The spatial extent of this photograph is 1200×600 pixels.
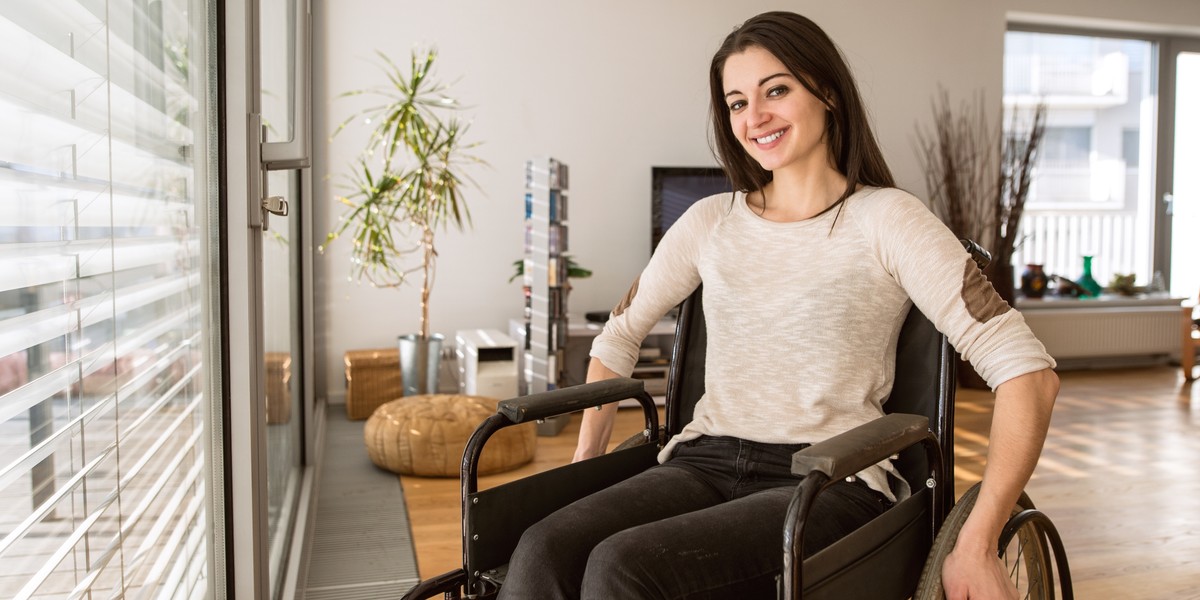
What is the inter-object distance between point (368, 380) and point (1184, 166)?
5577 mm

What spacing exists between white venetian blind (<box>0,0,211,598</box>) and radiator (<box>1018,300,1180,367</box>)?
217 inches

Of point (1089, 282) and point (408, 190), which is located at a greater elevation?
point (408, 190)

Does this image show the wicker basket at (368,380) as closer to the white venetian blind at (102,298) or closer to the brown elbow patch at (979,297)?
the white venetian blind at (102,298)

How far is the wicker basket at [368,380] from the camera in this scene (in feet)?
14.6

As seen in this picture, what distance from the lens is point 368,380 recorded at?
445cm

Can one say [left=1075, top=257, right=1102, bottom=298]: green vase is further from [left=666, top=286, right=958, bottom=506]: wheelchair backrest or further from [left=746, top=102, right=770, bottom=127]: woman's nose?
[left=746, top=102, right=770, bottom=127]: woman's nose

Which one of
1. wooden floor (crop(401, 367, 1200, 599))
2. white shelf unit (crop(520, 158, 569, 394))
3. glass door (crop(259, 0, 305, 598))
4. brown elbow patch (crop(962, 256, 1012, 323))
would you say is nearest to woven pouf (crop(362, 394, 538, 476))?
wooden floor (crop(401, 367, 1200, 599))

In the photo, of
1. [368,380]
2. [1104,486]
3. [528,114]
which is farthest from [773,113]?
[528,114]

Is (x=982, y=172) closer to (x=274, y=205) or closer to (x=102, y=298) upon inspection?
(x=274, y=205)

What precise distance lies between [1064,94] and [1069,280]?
4.07 ft

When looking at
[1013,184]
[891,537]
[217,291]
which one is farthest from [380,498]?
[1013,184]

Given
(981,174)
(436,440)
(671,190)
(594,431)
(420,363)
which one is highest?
(981,174)

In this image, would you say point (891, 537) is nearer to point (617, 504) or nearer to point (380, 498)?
point (617, 504)

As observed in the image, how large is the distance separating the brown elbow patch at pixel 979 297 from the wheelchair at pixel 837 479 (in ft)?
0.21
